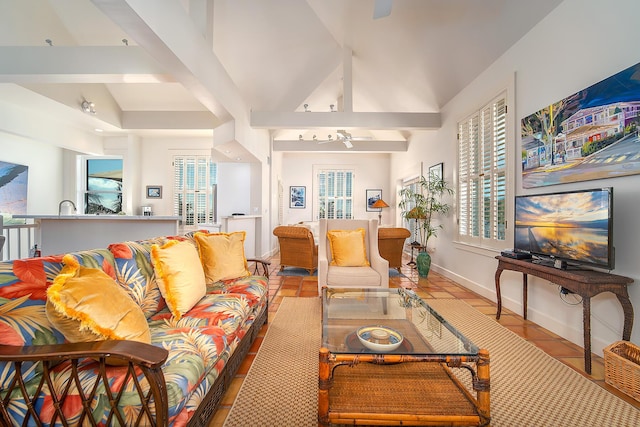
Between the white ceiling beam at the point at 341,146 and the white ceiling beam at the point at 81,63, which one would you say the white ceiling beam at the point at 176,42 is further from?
the white ceiling beam at the point at 341,146

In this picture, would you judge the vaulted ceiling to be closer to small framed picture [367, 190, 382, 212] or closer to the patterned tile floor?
the patterned tile floor

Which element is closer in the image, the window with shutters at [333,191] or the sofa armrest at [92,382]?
the sofa armrest at [92,382]

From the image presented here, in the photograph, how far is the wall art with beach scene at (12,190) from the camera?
15.8 feet

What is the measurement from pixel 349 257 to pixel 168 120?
182 inches

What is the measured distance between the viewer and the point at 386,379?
1.44 meters

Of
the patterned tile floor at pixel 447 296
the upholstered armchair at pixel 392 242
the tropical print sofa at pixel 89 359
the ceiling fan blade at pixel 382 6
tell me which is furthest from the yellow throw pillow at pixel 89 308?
the upholstered armchair at pixel 392 242

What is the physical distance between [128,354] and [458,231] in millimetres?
4170

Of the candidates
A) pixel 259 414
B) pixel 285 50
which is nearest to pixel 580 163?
pixel 259 414

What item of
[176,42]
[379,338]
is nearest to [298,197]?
[176,42]

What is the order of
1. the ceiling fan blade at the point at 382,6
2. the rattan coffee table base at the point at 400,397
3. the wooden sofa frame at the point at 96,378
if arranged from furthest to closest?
the ceiling fan blade at the point at 382,6
the rattan coffee table base at the point at 400,397
the wooden sofa frame at the point at 96,378

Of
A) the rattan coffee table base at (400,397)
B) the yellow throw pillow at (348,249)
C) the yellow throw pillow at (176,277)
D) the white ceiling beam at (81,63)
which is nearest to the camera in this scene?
the rattan coffee table base at (400,397)

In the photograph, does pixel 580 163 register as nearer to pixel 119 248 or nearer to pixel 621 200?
pixel 621 200

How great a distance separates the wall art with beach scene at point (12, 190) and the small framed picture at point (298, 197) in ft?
18.4

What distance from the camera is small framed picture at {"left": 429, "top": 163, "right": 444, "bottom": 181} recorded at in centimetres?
470
